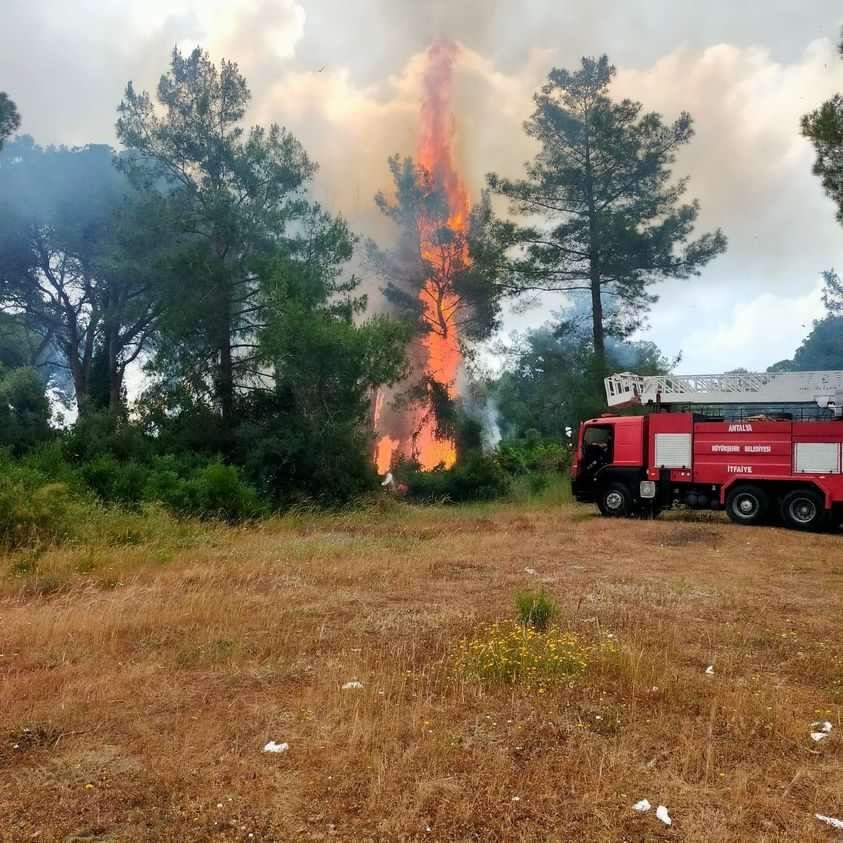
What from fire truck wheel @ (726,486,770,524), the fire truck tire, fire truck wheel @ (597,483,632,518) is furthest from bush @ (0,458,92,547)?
the fire truck tire

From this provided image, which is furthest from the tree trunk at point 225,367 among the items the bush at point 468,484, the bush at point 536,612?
the bush at point 536,612

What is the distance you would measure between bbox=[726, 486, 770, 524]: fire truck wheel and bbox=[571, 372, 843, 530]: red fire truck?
24mm

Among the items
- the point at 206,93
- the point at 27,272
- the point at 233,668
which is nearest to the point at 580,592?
the point at 233,668

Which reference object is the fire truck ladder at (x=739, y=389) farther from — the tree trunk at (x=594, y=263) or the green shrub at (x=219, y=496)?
the green shrub at (x=219, y=496)

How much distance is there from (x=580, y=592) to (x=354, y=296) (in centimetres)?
1765

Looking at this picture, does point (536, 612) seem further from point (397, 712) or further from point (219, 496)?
point (219, 496)

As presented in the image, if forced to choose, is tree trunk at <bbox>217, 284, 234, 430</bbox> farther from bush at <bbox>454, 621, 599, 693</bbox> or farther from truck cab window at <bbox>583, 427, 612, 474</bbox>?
bush at <bbox>454, 621, 599, 693</bbox>

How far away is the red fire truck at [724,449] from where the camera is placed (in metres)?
16.6

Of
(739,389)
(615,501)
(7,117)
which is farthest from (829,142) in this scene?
(7,117)

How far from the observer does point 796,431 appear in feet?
54.7

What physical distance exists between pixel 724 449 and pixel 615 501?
318 centimetres

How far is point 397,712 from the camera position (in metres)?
4.59

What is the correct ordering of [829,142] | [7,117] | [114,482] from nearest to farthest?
[829,142] < [114,482] < [7,117]

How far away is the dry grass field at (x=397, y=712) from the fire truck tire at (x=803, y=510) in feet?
25.1
